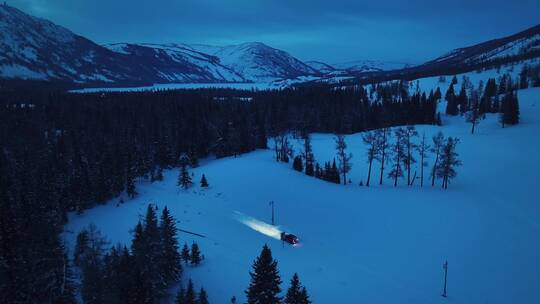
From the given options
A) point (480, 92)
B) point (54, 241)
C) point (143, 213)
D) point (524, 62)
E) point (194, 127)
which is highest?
point (524, 62)

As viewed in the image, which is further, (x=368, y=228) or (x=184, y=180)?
(x=184, y=180)

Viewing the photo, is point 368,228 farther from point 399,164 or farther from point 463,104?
point 463,104

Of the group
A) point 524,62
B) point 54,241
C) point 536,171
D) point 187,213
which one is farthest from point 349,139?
point 524,62

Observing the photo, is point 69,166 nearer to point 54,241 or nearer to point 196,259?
point 54,241

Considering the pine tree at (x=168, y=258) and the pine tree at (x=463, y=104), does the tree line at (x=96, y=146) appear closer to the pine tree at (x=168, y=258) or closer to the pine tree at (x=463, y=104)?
the pine tree at (x=168, y=258)

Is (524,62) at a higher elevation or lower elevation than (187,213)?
higher

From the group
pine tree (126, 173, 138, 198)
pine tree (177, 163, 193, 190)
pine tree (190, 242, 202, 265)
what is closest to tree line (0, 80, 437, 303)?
pine tree (126, 173, 138, 198)

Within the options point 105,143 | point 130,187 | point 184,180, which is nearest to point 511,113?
point 184,180

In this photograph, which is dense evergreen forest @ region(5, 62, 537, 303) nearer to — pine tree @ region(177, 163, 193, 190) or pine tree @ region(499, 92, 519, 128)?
pine tree @ region(499, 92, 519, 128)
